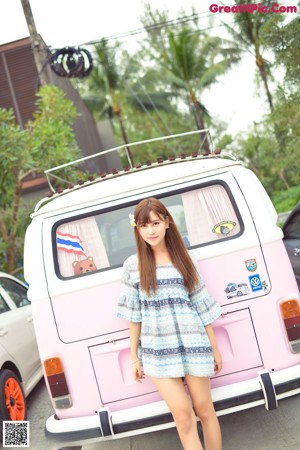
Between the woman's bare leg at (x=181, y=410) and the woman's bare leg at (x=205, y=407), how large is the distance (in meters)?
0.06

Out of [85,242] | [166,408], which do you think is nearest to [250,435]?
[166,408]

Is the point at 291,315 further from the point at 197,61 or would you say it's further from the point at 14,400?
the point at 197,61

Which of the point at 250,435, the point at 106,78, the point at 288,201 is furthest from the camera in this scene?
the point at 106,78

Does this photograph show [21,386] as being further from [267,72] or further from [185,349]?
[267,72]

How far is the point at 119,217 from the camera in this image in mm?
3924

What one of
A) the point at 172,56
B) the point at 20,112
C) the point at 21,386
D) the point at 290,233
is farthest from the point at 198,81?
the point at 21,386

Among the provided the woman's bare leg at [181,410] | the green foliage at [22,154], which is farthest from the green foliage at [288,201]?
the woman's bare leg at [181,410]

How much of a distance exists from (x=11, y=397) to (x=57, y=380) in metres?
1.62

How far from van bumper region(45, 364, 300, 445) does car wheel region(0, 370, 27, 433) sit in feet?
4.69

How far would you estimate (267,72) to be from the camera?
95.7ft

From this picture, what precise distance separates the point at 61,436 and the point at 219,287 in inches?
54.0

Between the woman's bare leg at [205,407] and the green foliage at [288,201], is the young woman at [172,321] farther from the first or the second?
the green foliage at [288,201]

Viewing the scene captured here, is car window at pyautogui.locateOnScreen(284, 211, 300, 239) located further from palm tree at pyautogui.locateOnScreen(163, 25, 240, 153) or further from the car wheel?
palm tree at pyautogui.locateOnScreen(163, 25, 240, 153)

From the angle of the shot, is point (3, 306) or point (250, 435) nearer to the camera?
point (250, 435)
